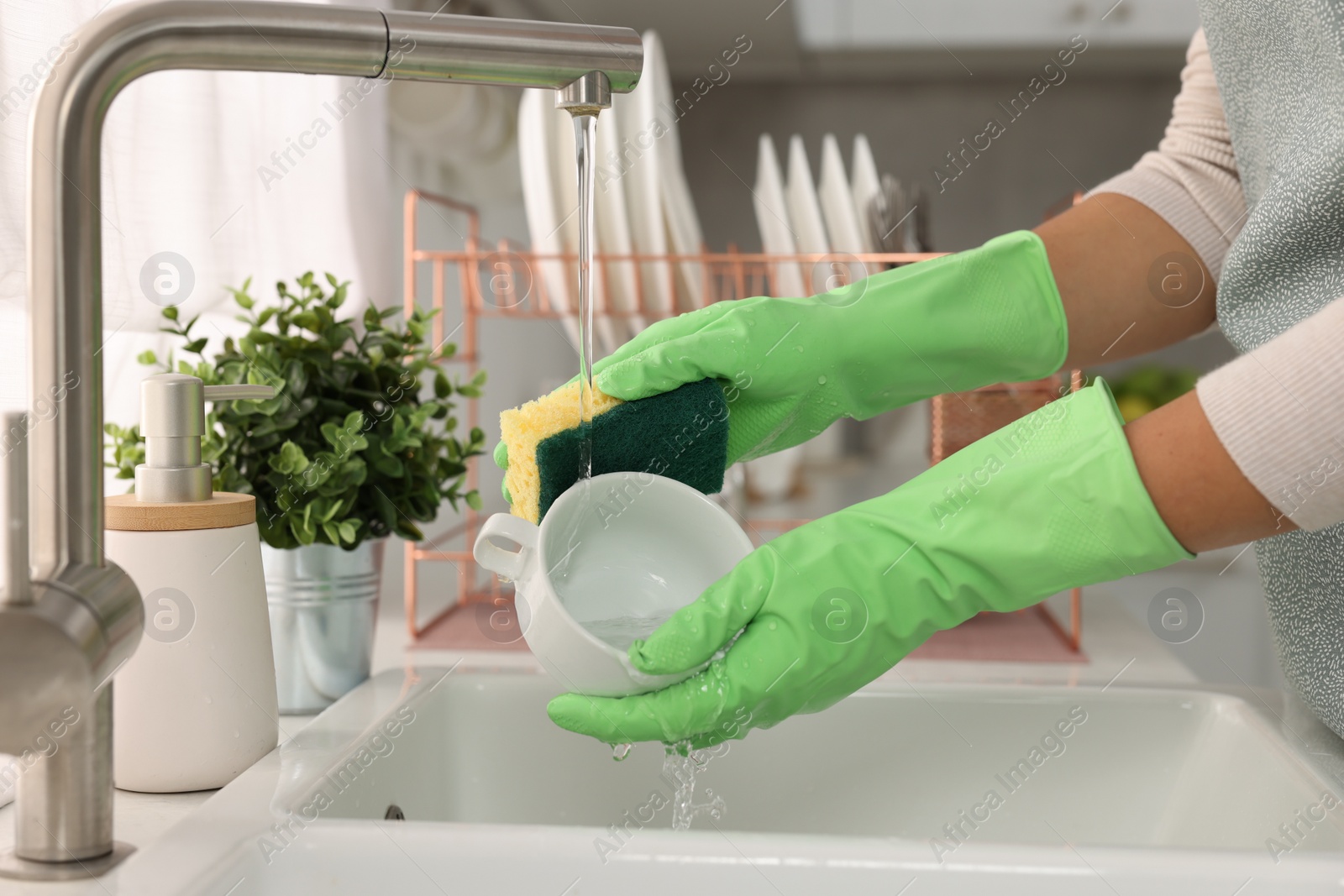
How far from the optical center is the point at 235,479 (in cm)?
74

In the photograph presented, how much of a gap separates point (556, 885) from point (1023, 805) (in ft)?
1.27

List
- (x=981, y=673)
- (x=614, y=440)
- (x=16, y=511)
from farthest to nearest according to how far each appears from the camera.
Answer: (x=981, y=673) → (x=614, y=440) → (x=16, y=511)

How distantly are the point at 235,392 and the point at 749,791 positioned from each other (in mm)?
444

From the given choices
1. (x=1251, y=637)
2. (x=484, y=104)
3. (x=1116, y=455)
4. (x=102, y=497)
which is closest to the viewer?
(x=102, y=497)

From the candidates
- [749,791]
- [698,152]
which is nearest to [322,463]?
[749,791]

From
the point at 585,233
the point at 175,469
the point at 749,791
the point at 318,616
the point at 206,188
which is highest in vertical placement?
the point at 206,188

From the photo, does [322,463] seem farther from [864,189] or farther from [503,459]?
[864,189]

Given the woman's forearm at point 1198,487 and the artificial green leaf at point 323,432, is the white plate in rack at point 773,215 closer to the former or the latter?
the artificial green leaf at point 323,432

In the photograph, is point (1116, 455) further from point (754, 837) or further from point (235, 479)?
point (235, 479)

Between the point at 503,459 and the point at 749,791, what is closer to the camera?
the point at 503,459

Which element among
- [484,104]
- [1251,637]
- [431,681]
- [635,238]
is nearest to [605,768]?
[431,681]

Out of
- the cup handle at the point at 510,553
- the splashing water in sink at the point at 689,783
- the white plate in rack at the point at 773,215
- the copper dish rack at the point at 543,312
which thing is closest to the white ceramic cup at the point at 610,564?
the cup handle at the point at 510,553

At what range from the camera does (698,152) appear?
8.23 ft

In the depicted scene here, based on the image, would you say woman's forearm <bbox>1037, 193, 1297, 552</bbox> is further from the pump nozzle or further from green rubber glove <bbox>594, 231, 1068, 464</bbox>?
the pump nozzle
